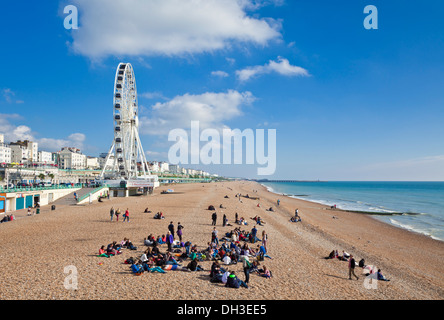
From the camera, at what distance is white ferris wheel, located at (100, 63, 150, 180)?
134 ft

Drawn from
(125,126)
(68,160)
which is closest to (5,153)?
(68,160)

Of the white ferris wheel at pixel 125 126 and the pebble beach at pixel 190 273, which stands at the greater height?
the white ferris wheel at pixel 125 126

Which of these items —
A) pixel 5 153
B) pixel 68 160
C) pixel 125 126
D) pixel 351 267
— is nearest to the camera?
pixel 351 267

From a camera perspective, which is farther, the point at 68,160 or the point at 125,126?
the point at 68,160

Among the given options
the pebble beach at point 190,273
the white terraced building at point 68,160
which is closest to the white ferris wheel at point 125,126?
the pebble beach at point 190,273

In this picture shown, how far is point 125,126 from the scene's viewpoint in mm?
43688

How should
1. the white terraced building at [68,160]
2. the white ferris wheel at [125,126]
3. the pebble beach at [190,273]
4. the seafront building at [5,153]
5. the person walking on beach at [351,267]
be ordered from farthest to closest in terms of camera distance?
the white terraced building at [68,160] < the seafront building at [5,153] < the white ferris wheel at [125,126] < the person walking on beach at [351,267] < the pebble beach at [190,273]

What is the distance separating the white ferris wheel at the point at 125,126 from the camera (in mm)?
40719

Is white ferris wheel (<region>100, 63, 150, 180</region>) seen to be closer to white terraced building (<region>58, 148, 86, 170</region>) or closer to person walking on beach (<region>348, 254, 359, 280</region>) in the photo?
person walking on beach (<region>348, 254, 359, 280</region>)

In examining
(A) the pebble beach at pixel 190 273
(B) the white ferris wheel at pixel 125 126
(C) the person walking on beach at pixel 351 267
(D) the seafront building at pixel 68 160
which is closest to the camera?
(A) the pebble beach at pixel 190 273

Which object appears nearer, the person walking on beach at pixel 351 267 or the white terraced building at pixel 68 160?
the person walking on beach at pixel 351 267

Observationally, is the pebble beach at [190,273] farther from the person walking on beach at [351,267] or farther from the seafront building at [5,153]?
the seafront building at [5,153]

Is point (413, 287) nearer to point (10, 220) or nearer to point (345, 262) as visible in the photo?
point (345, 262)

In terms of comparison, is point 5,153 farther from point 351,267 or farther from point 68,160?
point 351,267
